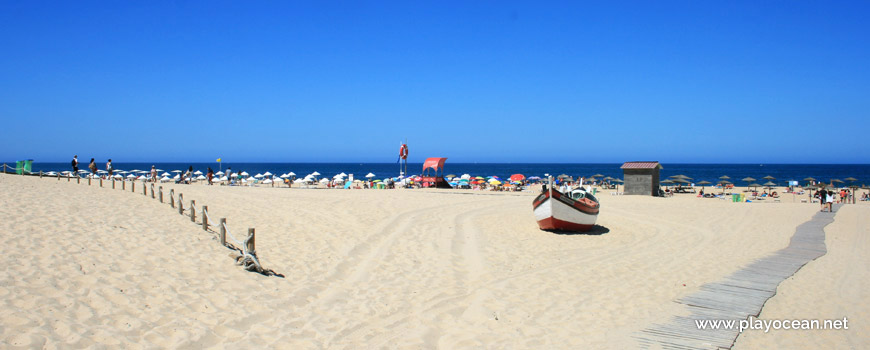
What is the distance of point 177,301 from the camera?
6730 millimetres

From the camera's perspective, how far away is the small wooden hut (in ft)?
96.9

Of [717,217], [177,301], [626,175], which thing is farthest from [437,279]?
[626,175]

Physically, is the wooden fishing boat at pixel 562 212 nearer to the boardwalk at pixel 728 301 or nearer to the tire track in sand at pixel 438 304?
the tire track in sand at pixel 438 304

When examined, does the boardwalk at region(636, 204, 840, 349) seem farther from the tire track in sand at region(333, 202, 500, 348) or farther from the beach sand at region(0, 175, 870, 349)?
the tire track in sand at region(333, 202, 500, 348)

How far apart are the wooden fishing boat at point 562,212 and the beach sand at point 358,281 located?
16.6 inches

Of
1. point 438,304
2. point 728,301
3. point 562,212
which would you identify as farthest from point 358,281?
point 562,212

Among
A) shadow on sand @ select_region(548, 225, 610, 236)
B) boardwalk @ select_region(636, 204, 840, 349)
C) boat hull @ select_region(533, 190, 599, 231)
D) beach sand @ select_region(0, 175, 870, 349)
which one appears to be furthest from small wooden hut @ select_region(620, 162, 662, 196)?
boardwalk @ select_region(636, 204, 840, 349)

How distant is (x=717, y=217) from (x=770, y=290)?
41.8ft

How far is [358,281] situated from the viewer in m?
8.91

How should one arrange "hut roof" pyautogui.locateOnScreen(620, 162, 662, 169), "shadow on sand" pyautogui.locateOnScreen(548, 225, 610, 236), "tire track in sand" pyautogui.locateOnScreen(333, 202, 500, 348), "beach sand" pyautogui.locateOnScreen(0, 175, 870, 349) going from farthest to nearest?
"hut roof" pyautogui.locateOnScreen(620, 162, 662, 169)
"shadow on sand" pyautogui.locateOnScreen(548, 225, 610, 236)
"tire track in sand" pyautogui.locateOnScreen(333, 202, 500, 348)
"beach sand" pyautogui.locateOnScreen(0, 175, 870, 349)

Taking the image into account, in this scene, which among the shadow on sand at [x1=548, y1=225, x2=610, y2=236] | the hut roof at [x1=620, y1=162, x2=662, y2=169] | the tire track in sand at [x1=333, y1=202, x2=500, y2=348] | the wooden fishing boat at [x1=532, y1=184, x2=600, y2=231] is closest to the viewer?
the tire track in sand at [x1=333, y1=202, x2=500, y2=348]

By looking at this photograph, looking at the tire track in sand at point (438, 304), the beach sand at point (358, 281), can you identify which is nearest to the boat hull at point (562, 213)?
the beach sand at point (358, 281)

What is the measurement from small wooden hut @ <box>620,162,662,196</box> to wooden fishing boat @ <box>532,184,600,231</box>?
604 inches

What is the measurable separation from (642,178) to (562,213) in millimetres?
17043
